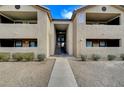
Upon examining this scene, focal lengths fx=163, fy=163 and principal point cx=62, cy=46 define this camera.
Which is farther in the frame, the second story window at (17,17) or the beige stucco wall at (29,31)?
the second story window at (17,17)

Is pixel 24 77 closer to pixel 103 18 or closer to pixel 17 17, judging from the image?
pixel 17 17

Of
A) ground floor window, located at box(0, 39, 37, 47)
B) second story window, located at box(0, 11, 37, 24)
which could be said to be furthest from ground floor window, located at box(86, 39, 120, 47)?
second story window, located at box(0, 11, 37, 24)

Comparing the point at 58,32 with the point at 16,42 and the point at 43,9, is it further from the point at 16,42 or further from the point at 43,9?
the point at 43,9

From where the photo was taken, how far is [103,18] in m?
22.4

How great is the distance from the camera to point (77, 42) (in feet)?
62.4

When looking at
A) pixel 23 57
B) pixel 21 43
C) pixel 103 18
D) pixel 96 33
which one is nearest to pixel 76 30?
pixel 96 33

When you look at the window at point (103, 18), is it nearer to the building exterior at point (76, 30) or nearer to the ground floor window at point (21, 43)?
the building exterior at point (76, 30)

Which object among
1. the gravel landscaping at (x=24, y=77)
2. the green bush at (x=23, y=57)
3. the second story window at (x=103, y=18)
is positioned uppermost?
the second story window at (x=103, y=18)

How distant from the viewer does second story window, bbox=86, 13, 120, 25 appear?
20633 millimetres

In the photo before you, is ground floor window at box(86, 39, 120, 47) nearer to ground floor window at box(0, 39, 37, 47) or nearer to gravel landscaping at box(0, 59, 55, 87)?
ground floor window at box(0, 39, 37, 47)

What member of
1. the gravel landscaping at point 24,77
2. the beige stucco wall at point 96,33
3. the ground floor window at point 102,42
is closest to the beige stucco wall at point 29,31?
the beige stucco wall at point 96,33

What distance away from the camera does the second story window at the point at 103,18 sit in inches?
812

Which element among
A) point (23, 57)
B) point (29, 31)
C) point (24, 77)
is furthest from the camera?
point (29, 31)

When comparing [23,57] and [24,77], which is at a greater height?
[23,57]
